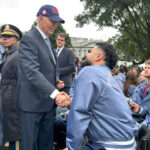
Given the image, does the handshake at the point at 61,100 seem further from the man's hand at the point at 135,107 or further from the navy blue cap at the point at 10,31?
the navy blue cap at the point at 10,31

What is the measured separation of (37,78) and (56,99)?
0.33 m

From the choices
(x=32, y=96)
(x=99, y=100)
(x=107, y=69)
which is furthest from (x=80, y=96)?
(x=32, y=96)

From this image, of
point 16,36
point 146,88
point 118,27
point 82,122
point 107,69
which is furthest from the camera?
point 118,27

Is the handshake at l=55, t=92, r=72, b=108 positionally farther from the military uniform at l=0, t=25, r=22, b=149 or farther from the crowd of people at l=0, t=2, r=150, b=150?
the military uniform at l=0, t=25, r=22, b=149

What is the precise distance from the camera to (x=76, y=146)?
199cm

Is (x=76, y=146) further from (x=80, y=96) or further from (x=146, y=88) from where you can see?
(x=146, y=88)

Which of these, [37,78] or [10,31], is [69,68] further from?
[37,78]

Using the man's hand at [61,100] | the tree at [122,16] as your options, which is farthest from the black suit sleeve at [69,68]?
the tree at [122,16]

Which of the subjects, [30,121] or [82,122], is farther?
[30,121]

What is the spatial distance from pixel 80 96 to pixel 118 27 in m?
22.2

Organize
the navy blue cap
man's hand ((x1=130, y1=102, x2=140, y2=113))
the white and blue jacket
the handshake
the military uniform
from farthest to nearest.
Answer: the navy blue cap < man's hand ((x1=130, y1=102, x2=140, y2=113)) < the military uniform < the handshake < the white and blue jacket

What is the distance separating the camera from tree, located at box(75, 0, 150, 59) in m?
19.6

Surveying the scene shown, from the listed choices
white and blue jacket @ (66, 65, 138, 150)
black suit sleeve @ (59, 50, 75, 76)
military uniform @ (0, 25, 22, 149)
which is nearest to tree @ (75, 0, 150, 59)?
black suit sleeve @ (59, 50, 75, 76)

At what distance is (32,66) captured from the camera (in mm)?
2732
